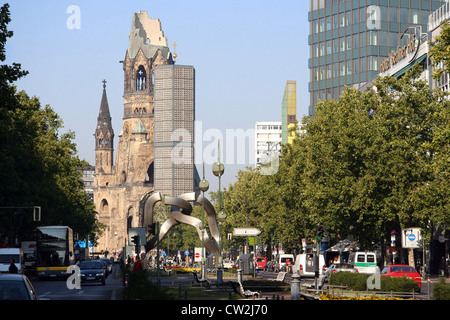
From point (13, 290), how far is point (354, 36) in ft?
361

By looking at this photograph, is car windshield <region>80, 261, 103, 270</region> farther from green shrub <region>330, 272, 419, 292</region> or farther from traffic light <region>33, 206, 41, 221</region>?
green shrub <region>330, 272, 419, 292</region>

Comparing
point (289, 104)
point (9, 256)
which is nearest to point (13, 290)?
point (9, 256)

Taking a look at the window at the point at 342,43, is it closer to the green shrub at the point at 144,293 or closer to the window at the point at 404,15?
the window at the point at 404,15

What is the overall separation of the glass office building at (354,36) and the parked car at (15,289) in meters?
104

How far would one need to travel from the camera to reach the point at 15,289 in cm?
1658

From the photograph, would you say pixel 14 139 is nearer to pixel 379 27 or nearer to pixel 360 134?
pixel 360 134

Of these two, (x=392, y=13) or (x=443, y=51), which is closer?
(x=443, y=51)

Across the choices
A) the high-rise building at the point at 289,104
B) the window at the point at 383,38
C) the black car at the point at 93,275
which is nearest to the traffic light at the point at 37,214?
the black car at the point at 93,275

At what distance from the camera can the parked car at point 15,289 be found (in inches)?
644

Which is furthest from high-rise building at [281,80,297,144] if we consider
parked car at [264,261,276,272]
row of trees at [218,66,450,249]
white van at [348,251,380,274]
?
white van at [348,251,380,274]

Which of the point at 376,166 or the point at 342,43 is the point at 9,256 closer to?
the point at 376,166

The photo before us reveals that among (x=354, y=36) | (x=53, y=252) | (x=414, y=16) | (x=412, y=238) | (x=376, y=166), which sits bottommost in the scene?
(x=53, y=252)

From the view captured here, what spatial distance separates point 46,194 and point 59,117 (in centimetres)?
1801
